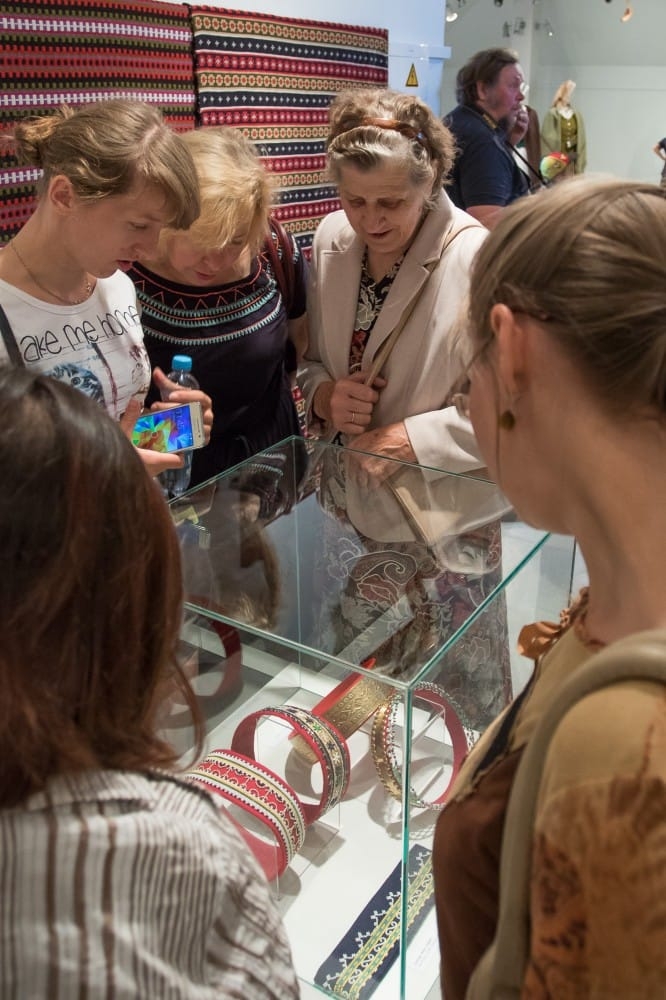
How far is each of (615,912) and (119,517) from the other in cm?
46

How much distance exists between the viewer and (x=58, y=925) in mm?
642

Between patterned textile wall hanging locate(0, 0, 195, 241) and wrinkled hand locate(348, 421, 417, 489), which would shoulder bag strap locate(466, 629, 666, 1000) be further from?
patterned textile wall hanging locate(0, 0, 195, 241)

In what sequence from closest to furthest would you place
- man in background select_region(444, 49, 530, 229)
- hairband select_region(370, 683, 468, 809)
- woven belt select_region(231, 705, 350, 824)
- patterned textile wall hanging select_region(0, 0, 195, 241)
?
hairband select_region(370, 683, 468, 809), woven belt select_region(231, 705, 350, 824), patterned textile wall hanging select_region(0, 0, 195, 241), man in background select_region(444, 49, 530, 229)

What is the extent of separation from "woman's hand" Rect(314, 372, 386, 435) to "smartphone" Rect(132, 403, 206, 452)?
319 mm

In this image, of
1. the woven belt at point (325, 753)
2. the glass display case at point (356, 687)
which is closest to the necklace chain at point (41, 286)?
the glass display case at point (356, 687)

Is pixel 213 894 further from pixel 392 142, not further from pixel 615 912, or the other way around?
pixel 392 142

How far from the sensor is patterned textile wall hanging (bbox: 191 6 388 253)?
2906 millimetres

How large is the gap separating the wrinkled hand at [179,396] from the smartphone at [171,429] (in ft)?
0.08

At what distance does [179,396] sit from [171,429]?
102 millimetres

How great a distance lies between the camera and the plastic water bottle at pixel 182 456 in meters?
2.01

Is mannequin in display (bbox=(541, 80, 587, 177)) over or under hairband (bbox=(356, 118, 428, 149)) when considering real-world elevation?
over

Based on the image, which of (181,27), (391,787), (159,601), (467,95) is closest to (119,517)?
(159,601)

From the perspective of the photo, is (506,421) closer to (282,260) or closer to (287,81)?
(282,260)

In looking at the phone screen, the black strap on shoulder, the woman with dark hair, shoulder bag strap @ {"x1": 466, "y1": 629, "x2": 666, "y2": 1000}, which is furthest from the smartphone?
shoulder bag strap @ {"x1": 466, "y1": 629, "x2": 666, "y2": 1000}
